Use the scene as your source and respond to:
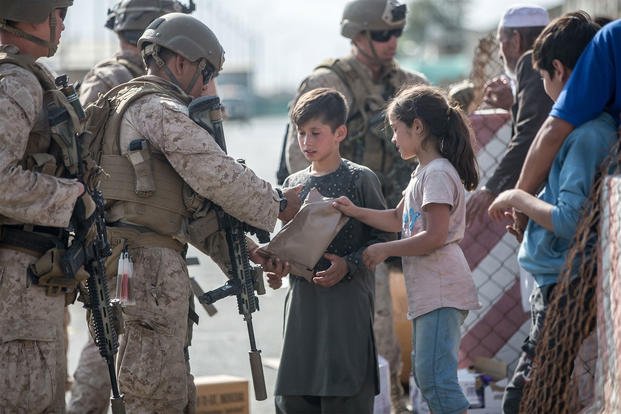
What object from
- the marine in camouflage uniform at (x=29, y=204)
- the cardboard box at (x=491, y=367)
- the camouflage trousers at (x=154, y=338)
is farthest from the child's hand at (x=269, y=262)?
the cardboard box at (x=491, y=367)

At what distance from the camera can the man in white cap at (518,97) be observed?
612cm

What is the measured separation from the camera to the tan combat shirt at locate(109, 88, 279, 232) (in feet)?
16.3

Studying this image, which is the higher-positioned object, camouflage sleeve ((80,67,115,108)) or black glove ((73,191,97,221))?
camouflage sleeve ((80,67,115,108))

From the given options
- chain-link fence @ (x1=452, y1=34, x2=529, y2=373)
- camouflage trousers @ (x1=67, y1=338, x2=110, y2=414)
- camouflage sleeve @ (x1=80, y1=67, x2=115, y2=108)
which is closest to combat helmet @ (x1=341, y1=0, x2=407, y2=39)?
chain-link fence @ (x1=452, y1=34, x2=529, y2=373)

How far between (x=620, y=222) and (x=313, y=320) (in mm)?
1477

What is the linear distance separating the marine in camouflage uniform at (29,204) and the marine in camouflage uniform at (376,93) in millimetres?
2551

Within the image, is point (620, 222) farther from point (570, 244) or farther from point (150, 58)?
point (150, 58)

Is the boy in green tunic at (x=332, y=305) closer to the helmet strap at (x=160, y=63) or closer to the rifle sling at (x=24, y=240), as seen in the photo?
the helmet strap at (x=160, y=63)

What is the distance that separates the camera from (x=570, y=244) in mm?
4848

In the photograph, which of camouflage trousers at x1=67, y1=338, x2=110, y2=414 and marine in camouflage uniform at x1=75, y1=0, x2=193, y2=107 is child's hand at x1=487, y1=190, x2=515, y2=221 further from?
marine in camouflage uniform at x1=75, y1=0, x2=193, y2=107

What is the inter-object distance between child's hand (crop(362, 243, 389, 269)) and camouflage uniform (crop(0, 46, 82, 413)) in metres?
1.31

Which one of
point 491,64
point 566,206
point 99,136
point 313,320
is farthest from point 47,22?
point 491,64

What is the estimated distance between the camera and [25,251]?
14.9ft

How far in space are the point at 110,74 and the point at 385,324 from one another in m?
2.10
